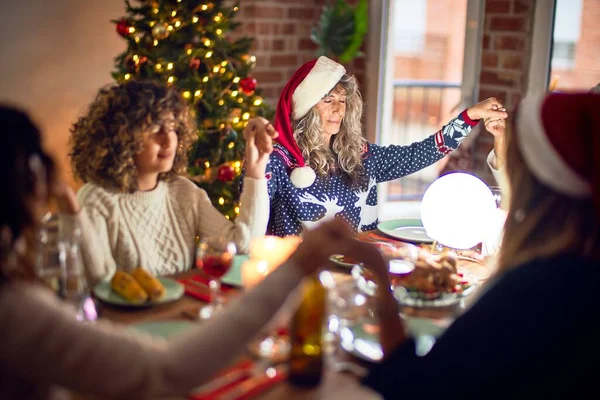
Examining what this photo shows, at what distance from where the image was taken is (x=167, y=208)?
2.01 m

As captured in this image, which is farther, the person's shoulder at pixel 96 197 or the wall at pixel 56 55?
the wall at pixel 56 55

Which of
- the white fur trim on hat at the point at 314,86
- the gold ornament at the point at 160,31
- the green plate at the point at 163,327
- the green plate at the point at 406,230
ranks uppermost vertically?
the gold ornament at the point at 160,31

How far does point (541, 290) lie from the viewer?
1004 millimetres

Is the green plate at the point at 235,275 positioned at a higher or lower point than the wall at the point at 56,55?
lower

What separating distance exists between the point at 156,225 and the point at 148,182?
0.44ft

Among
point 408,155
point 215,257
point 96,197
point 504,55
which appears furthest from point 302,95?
point 504,55

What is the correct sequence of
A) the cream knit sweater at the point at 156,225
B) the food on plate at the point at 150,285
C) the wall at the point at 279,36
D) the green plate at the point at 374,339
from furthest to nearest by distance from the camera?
the wall at the point at 279,36 < the cream knit sweater at the point at 156,225 < the food on plate at the point at 150,285 < the green plate at the point at 374,339

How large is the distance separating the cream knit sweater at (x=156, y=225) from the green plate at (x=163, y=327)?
0.34m

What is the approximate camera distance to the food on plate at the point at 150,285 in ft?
4.98

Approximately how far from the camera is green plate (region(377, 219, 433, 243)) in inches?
85.4

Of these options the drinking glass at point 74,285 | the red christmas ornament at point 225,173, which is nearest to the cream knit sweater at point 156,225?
the drinking glass at point 74,285

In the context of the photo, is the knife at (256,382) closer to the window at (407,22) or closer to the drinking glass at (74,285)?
the drinking glass at (74,285)

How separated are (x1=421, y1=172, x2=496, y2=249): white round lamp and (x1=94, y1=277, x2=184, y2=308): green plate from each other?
0.82 meters

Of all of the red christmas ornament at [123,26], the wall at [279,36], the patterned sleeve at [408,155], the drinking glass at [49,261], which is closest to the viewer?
the drinking glass at [49,261]
